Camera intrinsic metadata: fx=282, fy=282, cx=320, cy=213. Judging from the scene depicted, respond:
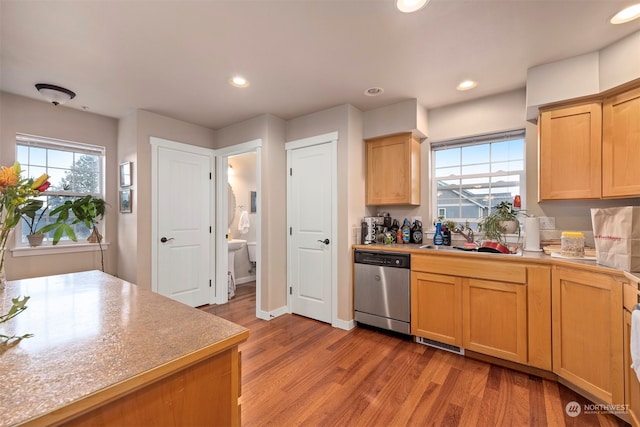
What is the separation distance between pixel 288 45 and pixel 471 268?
89.8 inches

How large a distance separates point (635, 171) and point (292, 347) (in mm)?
2967

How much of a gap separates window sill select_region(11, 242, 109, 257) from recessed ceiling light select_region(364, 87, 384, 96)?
350 centimetres

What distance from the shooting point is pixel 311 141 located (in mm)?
3301

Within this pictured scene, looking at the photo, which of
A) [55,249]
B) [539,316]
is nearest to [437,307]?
[539,316]

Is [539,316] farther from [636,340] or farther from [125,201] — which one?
[125,201]

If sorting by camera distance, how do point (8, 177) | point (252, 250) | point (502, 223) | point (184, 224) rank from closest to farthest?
1. point (8, 177)
2. point (502, 223)
3. point (184, 224)
4. point (252, 250)

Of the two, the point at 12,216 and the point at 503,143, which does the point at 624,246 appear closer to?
the point at 503,143

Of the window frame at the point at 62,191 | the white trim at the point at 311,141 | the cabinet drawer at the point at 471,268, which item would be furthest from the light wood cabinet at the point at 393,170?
the window frame at the point at 62,191

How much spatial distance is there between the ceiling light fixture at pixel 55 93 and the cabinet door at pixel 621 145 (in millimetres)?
4623

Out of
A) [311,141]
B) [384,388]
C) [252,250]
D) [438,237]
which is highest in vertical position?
[311,141]

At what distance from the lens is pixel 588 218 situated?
2.43 metres

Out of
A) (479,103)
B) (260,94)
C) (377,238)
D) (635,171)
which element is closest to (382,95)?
(479,103)

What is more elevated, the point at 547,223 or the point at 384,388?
the point at 547,223

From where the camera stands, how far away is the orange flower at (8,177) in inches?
39.3
